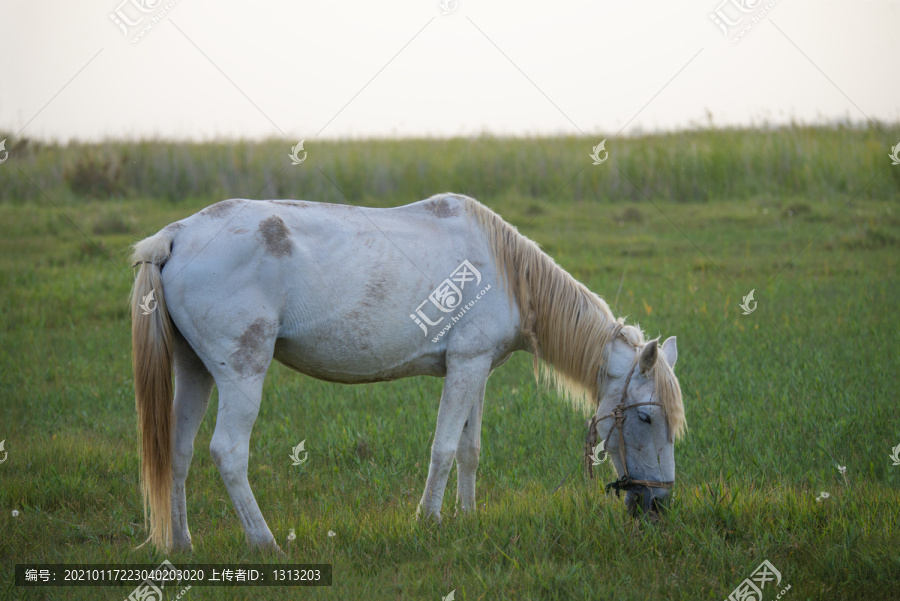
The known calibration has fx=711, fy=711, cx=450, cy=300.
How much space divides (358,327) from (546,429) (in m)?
2.45

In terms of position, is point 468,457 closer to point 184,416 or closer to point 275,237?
point 184,416

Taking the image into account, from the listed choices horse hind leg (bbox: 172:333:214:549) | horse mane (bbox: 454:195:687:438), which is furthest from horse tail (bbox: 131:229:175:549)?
horse mane (bbox: 454:195:687:438)

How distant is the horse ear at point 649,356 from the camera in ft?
13.3

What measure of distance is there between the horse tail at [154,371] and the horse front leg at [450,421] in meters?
1.49

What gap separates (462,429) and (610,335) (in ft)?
3.64

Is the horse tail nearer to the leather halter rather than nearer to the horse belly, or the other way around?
the horse belly

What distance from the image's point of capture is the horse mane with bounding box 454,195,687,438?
452 cm

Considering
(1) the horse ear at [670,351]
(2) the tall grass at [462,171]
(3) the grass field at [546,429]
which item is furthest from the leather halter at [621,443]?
(2) the tall grass at [462,171]

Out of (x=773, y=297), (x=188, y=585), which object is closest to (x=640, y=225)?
(x=773, y=297)

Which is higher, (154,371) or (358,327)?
(358,327)

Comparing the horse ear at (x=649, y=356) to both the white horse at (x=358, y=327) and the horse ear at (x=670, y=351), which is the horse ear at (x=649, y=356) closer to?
the white horse at (x=358, y=327)

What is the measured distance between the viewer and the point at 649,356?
4145 millimetres

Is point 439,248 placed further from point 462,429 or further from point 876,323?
point 876,323

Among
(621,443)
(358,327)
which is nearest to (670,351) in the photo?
(621,443)
